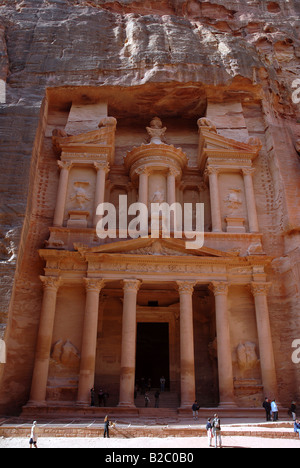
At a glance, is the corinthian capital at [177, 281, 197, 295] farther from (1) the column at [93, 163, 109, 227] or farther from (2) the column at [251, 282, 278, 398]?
(1) the column at [93, 163, 109, 227]

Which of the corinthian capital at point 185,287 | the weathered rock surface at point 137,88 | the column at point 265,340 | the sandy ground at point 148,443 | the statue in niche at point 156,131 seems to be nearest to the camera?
the sandy ground at point 148,443

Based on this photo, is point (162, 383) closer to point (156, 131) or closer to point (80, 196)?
point (80, 196)

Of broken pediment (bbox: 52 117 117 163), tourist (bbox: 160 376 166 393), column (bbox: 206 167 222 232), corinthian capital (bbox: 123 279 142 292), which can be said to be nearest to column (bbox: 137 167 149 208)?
broken pediment (bbox: 52 117 117 163)

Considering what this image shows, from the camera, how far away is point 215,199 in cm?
1967

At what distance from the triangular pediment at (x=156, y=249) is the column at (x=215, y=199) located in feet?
6.54

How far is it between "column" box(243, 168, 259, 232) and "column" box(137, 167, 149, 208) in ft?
16.8

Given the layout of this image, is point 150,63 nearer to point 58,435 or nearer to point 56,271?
point 56,271

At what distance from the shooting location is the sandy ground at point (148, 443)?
9.79m

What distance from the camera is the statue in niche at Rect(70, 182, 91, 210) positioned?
19.5 m

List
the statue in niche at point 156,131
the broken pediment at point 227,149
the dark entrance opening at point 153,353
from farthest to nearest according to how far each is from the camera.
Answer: the statue in niche at point 156,131 < the broken pediment at point 227,149 < the dark entrance opening at point 153,353

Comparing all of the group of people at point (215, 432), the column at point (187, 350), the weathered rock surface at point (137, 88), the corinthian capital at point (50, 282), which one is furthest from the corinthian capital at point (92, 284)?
the group of people at point (215, 432)

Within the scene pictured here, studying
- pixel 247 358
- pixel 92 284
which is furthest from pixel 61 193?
pixel 247 358

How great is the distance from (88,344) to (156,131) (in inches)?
483

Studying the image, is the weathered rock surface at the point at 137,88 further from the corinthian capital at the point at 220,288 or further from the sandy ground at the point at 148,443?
the sandy ground at the point at 148,443
